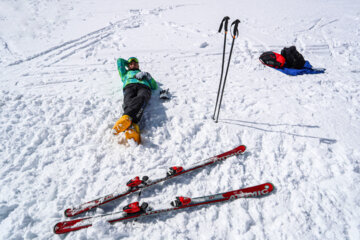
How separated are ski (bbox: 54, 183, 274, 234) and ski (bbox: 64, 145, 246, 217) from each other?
0.15 metres

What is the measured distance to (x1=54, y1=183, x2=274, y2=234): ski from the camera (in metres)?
2.29

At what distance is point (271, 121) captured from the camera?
3.95m

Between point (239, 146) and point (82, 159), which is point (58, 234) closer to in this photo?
point (82, 159)

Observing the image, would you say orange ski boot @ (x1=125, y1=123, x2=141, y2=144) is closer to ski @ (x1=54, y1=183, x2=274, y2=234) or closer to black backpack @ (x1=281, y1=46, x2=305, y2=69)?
ski @ (x1=54, y1=183, x2=274, y2=234)

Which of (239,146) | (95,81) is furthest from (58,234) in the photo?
(95,81)

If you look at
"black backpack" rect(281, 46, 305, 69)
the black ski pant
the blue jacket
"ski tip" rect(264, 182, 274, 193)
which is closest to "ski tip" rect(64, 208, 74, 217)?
the black ski pant

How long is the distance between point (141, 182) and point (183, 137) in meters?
1.21

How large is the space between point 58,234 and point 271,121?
13.3 ft

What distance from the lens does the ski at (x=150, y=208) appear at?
2.29m

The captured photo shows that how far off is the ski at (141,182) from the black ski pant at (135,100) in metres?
1.34

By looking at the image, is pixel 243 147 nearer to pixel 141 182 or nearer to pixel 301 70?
pixel 141 182

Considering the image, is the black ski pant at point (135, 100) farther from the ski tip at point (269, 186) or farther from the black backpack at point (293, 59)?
the black backpack at point (293, 59)

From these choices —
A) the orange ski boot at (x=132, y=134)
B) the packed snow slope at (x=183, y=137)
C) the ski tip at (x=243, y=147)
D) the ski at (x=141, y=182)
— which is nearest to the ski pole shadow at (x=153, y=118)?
the packed snow slope at (x=183, y=137)

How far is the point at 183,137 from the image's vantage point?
3559 mm
